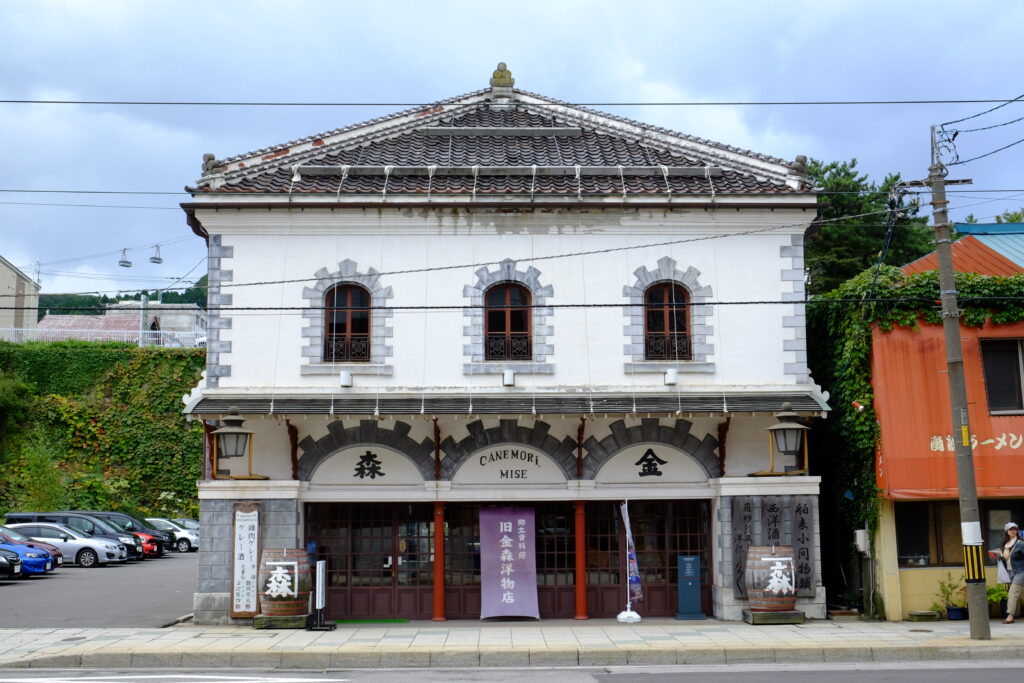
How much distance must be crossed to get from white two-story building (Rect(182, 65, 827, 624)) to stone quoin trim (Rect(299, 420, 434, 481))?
0.15ft

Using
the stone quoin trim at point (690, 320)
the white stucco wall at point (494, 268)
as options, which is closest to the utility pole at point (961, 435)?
the white stucco wall at point (494, 268)

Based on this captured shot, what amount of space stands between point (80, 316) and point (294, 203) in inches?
1835

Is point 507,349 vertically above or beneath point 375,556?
above

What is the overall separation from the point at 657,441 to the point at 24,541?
21990mm

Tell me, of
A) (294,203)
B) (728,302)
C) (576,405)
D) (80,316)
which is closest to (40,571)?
(294,203)

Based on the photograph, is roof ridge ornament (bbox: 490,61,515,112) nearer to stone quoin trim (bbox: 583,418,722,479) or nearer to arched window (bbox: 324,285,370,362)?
arched window (bbox: 324,285,370,362)

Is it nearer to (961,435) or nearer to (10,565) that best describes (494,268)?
(961,435)

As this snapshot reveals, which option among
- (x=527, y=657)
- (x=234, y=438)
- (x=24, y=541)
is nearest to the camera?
(x=527, y=657)

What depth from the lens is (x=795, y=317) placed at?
20984mm

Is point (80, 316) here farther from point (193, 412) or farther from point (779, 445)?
point (779, 445)

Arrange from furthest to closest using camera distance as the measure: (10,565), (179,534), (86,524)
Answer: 1. (179,534)
2. (86,524)
3. (10,565)

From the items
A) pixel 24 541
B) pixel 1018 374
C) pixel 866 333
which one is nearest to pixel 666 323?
pixel 866 333

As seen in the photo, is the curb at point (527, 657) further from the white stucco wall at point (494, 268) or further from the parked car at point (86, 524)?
the parked car at point (86, 524)

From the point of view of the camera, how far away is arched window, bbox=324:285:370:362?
20.7m
